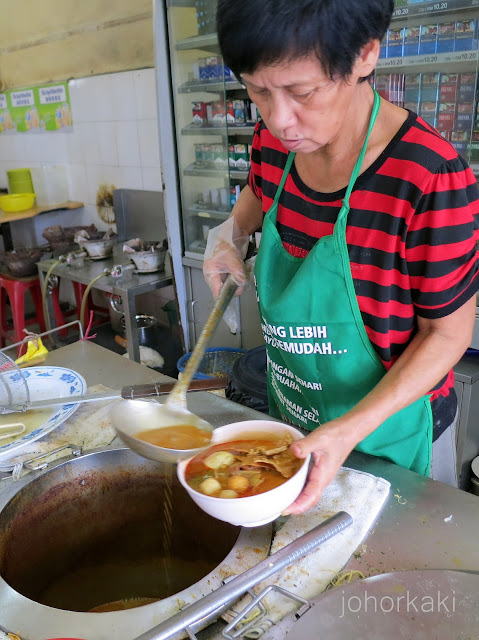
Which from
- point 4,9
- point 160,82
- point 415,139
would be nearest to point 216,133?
point 160,82

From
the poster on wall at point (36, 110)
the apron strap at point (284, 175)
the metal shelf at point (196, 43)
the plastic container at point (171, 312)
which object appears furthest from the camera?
the poster on wall at point (36, 110)

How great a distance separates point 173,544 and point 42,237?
12.2 feet

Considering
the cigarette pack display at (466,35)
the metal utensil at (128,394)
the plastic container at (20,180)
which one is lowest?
the metal utensil at (128,394)

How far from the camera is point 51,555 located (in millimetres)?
1250

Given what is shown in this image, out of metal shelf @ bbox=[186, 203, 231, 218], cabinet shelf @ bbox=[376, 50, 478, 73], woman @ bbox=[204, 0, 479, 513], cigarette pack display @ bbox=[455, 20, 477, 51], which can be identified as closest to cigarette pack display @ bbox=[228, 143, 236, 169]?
metal shelf @ bbox=[186, 203, 231, 218]

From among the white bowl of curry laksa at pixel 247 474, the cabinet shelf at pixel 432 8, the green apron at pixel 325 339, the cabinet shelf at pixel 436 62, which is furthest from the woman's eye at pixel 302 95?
the cabinet shelf at pixel 432 8

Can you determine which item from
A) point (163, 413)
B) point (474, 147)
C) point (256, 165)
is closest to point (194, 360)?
point (163, 413)

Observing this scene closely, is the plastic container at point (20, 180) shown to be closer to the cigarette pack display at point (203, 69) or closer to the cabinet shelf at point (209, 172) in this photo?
the cabinet shelf at point (209, 172)

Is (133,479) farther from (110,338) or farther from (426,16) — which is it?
(110,338)

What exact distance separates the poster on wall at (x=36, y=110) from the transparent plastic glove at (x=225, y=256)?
3.37 metres

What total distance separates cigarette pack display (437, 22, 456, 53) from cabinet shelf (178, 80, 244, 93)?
3.65ft

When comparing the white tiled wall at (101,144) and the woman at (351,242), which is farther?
the white tiled wall at (101,144)

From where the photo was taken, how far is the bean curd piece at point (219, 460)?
939 millimetres

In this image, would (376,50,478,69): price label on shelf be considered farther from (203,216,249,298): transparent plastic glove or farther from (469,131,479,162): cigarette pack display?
(203,216,249,298): transparent plastic glove
